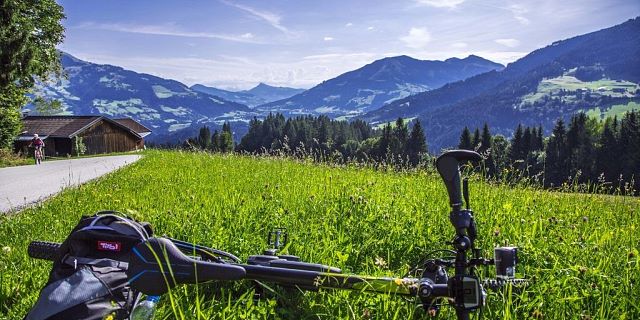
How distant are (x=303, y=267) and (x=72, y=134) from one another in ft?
239

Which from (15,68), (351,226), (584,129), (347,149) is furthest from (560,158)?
(351,226)

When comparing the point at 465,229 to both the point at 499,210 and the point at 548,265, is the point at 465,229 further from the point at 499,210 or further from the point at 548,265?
the point at 499,210

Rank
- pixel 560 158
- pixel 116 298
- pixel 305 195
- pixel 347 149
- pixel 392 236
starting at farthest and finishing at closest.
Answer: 1. pixel 347 149
2. pixel 560 158
3. pixel 305 195
4. pixel 392 236
5. pixel 116 298

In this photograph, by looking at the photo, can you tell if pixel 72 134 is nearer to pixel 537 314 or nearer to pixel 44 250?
pixel 44 250

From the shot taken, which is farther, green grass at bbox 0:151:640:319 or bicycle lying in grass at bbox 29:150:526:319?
green grass at bbox 0:151:640:319

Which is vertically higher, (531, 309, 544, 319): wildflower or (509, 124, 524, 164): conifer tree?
(531, 309, 544, 319): wildflower

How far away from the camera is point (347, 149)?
140375 mm

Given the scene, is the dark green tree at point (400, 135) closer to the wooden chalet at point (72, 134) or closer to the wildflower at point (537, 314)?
the wooden chalet at point (72, 134)

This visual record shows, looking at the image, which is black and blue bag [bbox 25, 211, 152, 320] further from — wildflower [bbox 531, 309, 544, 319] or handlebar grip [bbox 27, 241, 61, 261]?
wildflower [bbox 531, 309, 544, 319]

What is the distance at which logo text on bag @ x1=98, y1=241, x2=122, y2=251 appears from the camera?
2.39m

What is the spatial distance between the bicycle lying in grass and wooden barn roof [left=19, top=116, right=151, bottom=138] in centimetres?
7206

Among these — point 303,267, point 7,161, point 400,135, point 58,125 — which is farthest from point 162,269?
point 400,135

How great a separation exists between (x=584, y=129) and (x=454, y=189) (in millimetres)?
117201

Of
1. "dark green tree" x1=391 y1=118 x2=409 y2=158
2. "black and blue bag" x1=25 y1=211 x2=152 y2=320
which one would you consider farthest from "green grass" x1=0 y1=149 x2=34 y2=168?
"dark green tree" x1=391 y1=118 x2=409 y2=158
